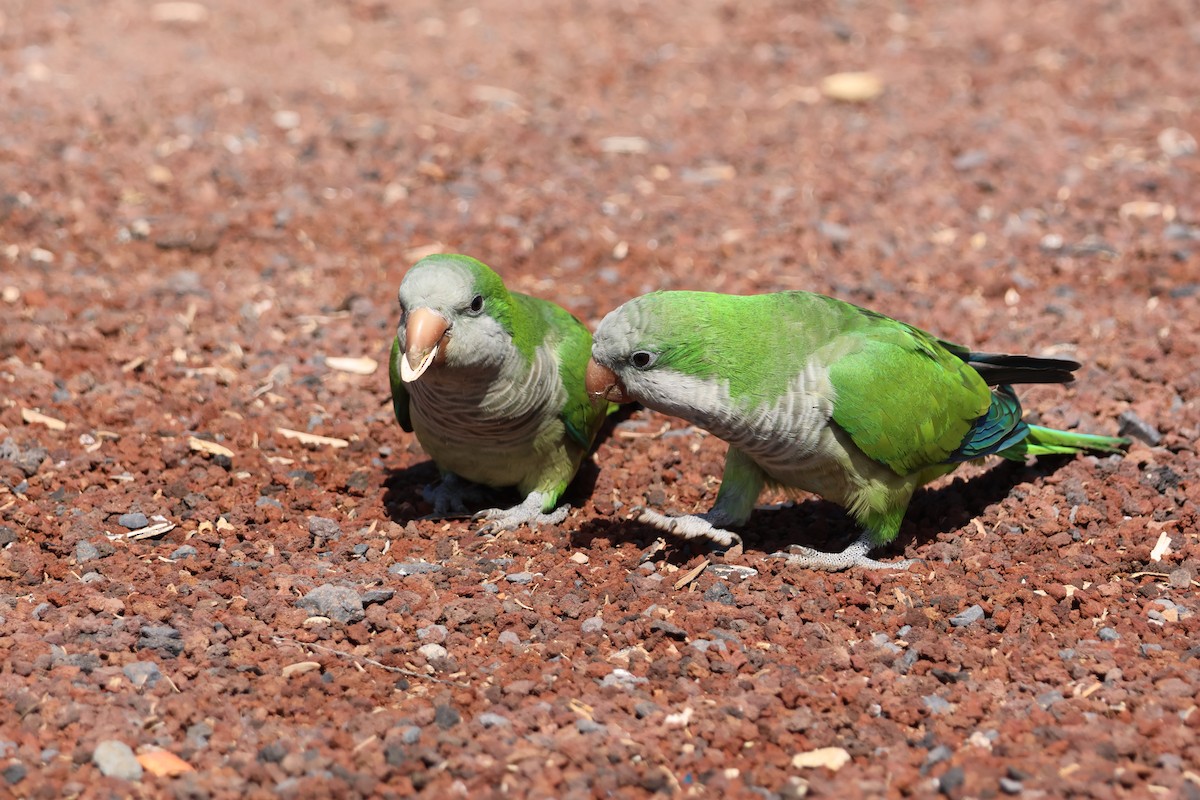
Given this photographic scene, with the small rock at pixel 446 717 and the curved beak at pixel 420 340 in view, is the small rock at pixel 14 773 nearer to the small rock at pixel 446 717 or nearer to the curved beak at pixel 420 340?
the small rock at pixel 446 717

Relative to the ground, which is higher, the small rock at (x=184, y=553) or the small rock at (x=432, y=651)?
the small rock at (x=184, y=553)

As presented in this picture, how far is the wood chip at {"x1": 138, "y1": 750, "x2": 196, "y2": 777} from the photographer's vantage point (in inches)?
158

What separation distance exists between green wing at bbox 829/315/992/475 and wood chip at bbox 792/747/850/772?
1503 millimetres

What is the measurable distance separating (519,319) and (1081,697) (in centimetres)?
291

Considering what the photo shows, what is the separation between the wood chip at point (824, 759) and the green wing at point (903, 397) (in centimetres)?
150

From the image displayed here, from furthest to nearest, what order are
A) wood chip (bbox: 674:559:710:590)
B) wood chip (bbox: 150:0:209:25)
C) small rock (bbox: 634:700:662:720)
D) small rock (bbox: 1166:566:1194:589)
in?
wood chip (bbox: 150:0:209:25) < wood chip (bbox: 674:559:710:590) < small rock (bbox: 1166:566:1194:589) < small rock (bbox: 634:700:662:720)

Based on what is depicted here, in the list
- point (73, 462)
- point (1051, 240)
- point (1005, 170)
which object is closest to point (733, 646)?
point (73, 462)

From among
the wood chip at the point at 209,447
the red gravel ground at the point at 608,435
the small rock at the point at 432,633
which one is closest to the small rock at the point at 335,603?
the red gravel ground at the point at 608,435

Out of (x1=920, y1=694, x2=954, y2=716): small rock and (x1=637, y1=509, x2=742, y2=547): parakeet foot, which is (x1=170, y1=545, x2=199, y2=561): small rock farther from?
(x1=920, y1=694, x2=954, y2=716): small rock

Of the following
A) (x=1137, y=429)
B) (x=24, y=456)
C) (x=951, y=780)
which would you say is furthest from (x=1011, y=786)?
(x=24, y=456)

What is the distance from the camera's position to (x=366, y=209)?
909 cm

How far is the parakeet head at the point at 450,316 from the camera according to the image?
501 cm

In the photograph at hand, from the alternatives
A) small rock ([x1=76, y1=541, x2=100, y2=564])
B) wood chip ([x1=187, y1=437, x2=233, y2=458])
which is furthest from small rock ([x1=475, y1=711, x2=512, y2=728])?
wood chip ([x1=187, y1=437, x2=233, y2=458])

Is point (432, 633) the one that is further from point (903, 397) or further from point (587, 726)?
point (903, 397)
